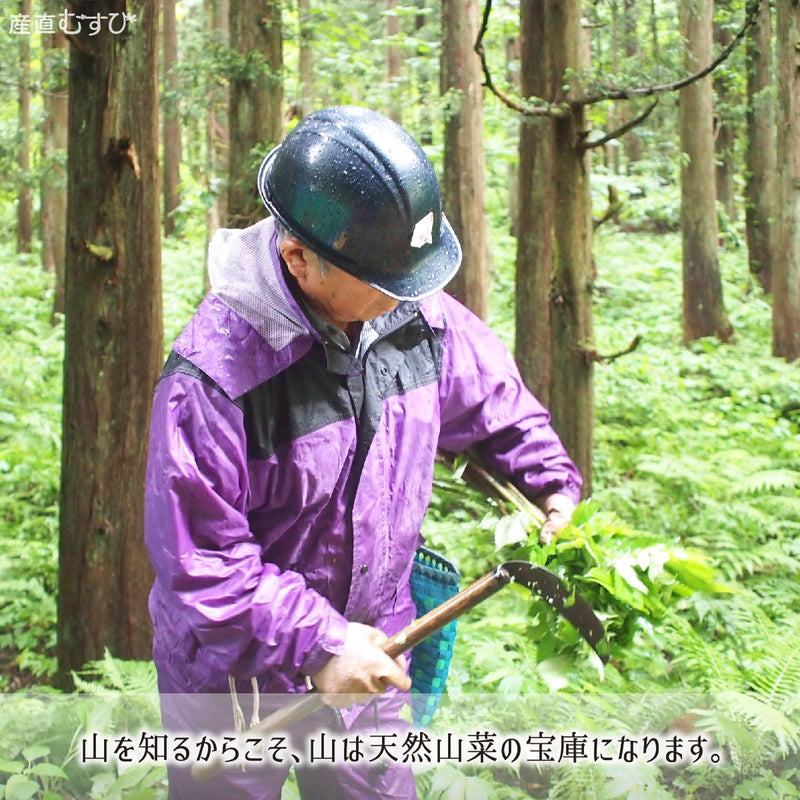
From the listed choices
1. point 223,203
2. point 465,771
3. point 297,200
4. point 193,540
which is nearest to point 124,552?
point 465,771

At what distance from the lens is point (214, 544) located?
6.63ft

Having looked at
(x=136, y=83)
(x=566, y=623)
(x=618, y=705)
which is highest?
(x=136, y=83)

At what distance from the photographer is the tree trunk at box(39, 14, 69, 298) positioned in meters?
9.67

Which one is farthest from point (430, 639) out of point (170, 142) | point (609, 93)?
point (170, 142)

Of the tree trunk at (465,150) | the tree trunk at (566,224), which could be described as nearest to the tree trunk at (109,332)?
the tree trunk at (566,224)

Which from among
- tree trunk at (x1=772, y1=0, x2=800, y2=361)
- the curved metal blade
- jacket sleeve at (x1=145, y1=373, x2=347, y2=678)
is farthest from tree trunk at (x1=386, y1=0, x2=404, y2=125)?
jacket sleeve at (x1=145, y1=373, x2=347, y2=678)

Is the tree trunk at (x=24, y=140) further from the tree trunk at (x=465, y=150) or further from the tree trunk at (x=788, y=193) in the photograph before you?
the tree trunk at (x=788, y=193)

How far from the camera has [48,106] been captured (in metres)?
12.0

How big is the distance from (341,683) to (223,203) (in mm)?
9513

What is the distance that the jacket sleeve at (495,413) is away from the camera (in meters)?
2.52

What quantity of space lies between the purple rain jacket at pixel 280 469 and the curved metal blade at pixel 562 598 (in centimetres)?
33

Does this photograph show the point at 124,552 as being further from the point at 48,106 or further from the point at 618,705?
the point at 48,106

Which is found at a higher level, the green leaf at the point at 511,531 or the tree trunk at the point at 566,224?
the tree trunk at the point at 566,224

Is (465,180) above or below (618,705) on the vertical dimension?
above
